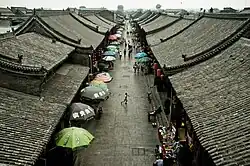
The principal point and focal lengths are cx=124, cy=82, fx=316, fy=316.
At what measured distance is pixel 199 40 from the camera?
1117 inches

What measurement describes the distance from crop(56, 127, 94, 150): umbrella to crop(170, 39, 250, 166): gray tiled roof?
6.10m

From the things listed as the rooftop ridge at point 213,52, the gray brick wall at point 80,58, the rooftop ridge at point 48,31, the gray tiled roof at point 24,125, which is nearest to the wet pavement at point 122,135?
the gray tiled roof at point 24,125

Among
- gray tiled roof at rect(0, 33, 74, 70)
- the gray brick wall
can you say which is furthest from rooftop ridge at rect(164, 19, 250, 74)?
the gray brick wall

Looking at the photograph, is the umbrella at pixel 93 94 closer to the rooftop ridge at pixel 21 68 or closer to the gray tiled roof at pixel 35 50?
the gray tiled roof at pixel 35 50

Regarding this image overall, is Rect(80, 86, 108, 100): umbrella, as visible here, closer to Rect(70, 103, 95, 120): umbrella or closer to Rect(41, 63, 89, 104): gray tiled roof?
Rect(41, 63, 89, 104): gray tiled roof

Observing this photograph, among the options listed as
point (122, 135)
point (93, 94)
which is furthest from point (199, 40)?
point (122, 135)

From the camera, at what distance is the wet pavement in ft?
68.3

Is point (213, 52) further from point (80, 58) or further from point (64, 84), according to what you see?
point (80, 58)

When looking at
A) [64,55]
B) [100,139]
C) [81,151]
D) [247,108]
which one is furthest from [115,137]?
[247,108]

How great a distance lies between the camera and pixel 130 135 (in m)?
24.8

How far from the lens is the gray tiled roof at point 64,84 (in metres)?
21.0

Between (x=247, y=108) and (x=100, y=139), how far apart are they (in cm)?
1342

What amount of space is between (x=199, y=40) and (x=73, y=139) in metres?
15.8

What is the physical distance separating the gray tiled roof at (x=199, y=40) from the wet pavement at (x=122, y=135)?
217 inches
